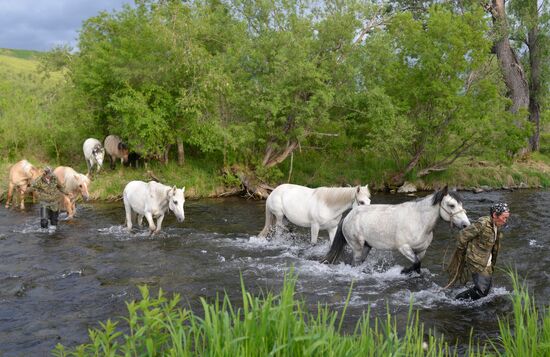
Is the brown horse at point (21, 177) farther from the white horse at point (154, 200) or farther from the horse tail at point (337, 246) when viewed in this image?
the horse tail at point (337, 246)

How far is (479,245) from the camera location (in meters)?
8.33

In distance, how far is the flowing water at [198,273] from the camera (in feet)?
26.9

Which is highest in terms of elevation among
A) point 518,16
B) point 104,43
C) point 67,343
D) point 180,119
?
point 518,16

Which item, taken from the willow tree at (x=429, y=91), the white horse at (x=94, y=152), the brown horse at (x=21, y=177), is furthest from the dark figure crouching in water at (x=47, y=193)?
the willow tree at (x=429, y=91)

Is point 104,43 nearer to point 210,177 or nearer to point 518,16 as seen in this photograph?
point 210,177

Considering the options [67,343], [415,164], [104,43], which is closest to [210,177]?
[104,43]

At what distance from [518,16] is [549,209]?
58.9 feet

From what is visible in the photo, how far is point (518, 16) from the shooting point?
107 feet

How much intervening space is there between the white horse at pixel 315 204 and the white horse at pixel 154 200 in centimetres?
257

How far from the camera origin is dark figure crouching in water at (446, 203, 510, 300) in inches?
321

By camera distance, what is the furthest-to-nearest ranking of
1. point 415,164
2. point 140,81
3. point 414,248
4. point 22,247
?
point 415,164 < point 140,81 < point 22,247 < point 414,248

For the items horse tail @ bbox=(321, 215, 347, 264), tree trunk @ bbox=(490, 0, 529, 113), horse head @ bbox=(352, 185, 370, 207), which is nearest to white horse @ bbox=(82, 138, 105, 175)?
horse head @ bbox=(352, 185, 370, 207)

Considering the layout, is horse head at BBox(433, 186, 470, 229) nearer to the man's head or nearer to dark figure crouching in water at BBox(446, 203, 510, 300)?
dark figure crouching in water at BBox(446, 203, 510, 300)

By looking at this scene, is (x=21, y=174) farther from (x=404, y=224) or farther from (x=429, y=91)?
(x=429, y=91)
